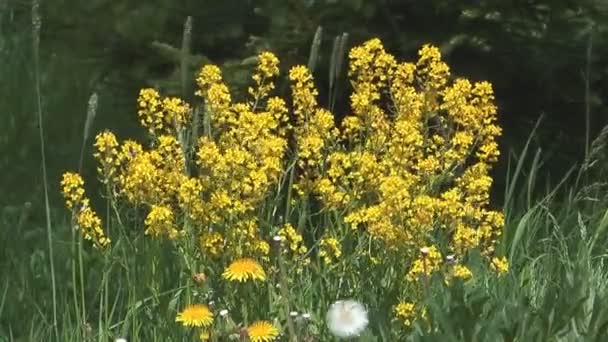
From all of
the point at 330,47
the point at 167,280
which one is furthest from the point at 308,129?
the point at 330,47

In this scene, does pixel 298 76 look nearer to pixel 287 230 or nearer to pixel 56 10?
pixel 287 230

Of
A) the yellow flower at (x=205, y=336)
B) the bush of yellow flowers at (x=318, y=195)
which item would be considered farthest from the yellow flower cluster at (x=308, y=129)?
the yellow flower at (x=205, y=336)

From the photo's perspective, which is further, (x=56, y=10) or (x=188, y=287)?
(x=56, y=10)

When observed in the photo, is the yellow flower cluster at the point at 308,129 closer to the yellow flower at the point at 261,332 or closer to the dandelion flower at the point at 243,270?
the dandelion flower at the point at 243,270

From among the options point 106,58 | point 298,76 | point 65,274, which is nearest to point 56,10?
point 106,58

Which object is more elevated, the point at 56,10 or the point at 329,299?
the point at 56,10

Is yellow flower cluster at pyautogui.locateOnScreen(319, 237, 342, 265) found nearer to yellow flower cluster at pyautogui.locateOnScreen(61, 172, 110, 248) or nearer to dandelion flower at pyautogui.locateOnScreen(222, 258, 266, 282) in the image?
dandelion flower at pyautogui.locateOnScreen(222, 258, 266, 282)

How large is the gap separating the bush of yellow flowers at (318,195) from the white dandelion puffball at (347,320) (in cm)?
14

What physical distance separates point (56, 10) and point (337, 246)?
7.19 feet

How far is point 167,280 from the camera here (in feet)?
10.9

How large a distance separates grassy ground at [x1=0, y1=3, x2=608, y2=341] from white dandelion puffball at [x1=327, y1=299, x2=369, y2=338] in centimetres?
7

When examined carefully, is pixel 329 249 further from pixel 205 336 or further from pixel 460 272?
pixel 205 336

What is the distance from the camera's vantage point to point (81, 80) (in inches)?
212

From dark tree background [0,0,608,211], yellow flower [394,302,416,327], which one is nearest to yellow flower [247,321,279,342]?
yellow flower [394,302,416,327]
